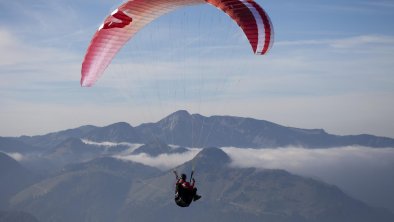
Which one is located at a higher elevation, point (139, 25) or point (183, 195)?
point (139, 25)

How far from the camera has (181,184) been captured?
102 ft

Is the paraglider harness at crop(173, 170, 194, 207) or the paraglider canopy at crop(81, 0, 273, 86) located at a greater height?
the paraglider canopy at crop(81, 0, 273, 86)

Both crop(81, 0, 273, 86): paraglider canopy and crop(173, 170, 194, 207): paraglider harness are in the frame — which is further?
crop(81, 0, 273, 86): paraglider canopy

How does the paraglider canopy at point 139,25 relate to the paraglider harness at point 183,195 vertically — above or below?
above

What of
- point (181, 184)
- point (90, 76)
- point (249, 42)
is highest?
point (249, 42)

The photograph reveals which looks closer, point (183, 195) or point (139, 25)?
point (183, 195)

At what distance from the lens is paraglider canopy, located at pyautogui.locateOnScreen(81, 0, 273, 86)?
3216cm

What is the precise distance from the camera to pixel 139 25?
112ft

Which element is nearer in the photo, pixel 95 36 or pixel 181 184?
pixel 181 184

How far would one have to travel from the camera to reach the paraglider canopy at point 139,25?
3216 cm

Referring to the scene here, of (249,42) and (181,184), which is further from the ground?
(249,42)

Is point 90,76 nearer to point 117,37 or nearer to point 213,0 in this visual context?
point 117,37

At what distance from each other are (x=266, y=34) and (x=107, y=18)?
405 inches

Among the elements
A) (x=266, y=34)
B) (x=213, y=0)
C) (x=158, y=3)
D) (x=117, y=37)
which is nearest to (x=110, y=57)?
(x=117, y=37)
